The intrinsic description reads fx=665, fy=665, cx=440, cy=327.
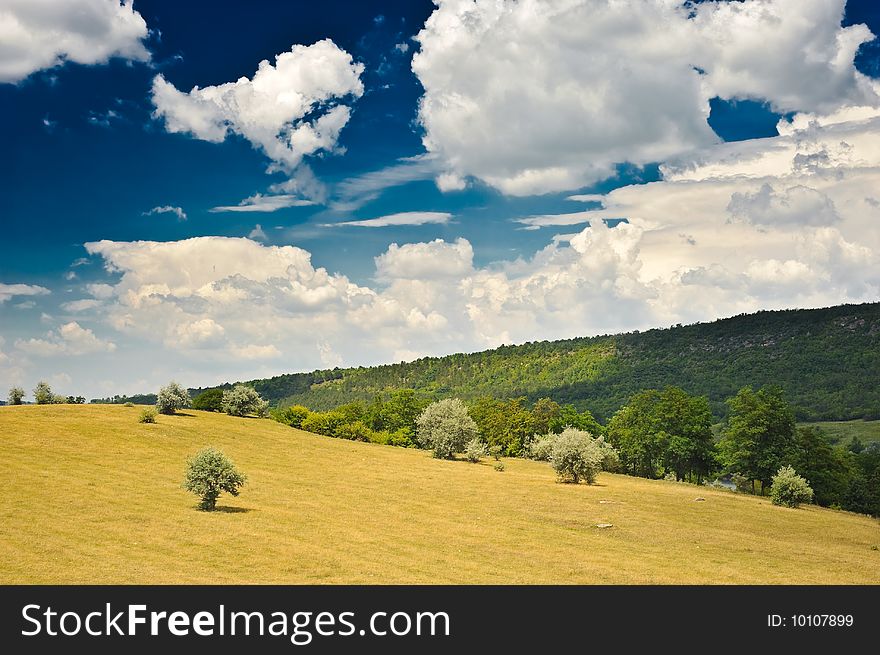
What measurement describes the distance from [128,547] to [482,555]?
2040cm

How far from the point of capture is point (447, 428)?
10519cm

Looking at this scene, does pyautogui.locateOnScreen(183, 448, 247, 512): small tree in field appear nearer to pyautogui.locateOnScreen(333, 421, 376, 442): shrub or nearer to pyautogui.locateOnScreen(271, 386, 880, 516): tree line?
pyautogui.locateOnScreen(271, 386, 880, 516): tree line

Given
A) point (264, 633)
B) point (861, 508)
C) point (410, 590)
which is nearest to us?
point (264, 633)

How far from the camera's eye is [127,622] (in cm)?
2438

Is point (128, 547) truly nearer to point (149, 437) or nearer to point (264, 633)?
point (264, 633)

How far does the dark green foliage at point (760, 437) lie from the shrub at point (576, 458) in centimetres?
1828

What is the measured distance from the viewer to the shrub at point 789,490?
71562mm

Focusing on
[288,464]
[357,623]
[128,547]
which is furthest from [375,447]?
[357,623]

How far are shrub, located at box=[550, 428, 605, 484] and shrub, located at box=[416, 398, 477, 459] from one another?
2553 centimetres

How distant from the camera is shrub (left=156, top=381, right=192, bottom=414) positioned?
97.8 m

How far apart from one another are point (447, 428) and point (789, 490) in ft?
163

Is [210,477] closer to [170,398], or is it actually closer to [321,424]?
[170,398]

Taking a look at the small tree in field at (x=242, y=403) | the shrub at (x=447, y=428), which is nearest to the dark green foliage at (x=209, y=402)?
the small tree in field at (x=242, y=403)

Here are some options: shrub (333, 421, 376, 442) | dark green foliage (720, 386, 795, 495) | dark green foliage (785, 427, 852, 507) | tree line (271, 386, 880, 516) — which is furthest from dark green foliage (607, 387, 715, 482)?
shrub (333, 421, 376, 442)
